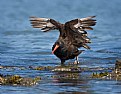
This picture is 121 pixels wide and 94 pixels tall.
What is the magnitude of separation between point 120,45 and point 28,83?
10690mm

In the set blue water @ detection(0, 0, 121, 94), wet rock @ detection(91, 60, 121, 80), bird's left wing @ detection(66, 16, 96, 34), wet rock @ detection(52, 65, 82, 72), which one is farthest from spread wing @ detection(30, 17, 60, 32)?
wet rock @ detection(91, 60, 121, 80)

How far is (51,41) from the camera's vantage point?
2783cm

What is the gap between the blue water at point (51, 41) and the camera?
48.3 feet

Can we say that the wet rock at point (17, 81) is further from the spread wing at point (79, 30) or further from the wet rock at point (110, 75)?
the spread wing at point (79, 30)

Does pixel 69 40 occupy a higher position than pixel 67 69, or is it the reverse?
pixel 69 40

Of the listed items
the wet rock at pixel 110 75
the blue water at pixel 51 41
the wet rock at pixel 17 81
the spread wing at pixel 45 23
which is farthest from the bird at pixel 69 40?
the wet rock at pixel 17 81

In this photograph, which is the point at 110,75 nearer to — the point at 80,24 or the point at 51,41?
the point at 80,24

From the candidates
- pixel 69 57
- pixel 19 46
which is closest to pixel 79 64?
pixel 69 57

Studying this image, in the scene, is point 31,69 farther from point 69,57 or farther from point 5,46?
point 5,46

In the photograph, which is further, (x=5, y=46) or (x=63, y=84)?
(x=5, y=46)

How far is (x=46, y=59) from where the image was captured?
2111 centimetres

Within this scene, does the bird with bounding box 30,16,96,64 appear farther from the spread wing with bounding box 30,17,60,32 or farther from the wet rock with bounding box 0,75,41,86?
the wet rock with bounding box 0,75,41,86

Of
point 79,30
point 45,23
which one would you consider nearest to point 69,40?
point 79,30

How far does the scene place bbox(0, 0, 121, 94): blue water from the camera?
14711 millimetres
